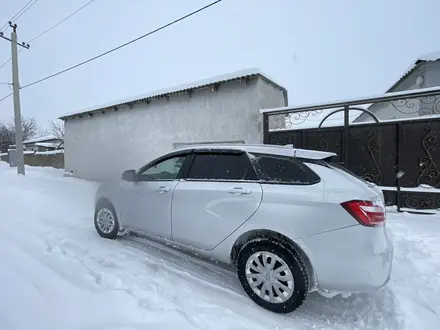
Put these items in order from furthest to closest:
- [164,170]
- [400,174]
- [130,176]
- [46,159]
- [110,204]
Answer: [46,159], [400,174], [110,204], [130,176], [164,170]

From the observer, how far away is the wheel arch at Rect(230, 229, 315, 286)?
221 centimetres

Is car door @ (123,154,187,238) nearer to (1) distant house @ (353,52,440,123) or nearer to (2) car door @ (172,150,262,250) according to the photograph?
(2) car door @ (172,150,262,250)

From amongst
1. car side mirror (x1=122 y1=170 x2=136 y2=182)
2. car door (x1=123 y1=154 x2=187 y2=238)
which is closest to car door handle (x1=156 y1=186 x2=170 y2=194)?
car door (x1=123 y1=154 x2=187 y2=238)

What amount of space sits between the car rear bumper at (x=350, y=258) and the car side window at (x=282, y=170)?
527mm

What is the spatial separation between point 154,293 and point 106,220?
192 centimetres

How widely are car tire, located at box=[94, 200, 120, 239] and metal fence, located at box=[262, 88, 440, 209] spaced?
181 inches

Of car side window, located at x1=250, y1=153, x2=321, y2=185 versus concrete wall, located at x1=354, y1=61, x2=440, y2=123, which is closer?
car side window, located at x1=250, y1=153, x2=321, y2=185

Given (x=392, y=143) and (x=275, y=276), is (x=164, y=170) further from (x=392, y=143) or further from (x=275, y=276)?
(x=392, y=143)

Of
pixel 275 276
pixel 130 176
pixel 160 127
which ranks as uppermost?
pixel 160 127

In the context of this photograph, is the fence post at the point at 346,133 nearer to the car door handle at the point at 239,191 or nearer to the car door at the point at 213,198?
the car door at the point at 213,198

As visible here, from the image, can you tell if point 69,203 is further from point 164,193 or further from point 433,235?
point 433,235

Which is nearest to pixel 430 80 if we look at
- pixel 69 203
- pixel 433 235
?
pixel 433 235

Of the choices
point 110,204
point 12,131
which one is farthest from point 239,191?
point 12,131

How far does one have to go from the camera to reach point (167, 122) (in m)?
8.27
